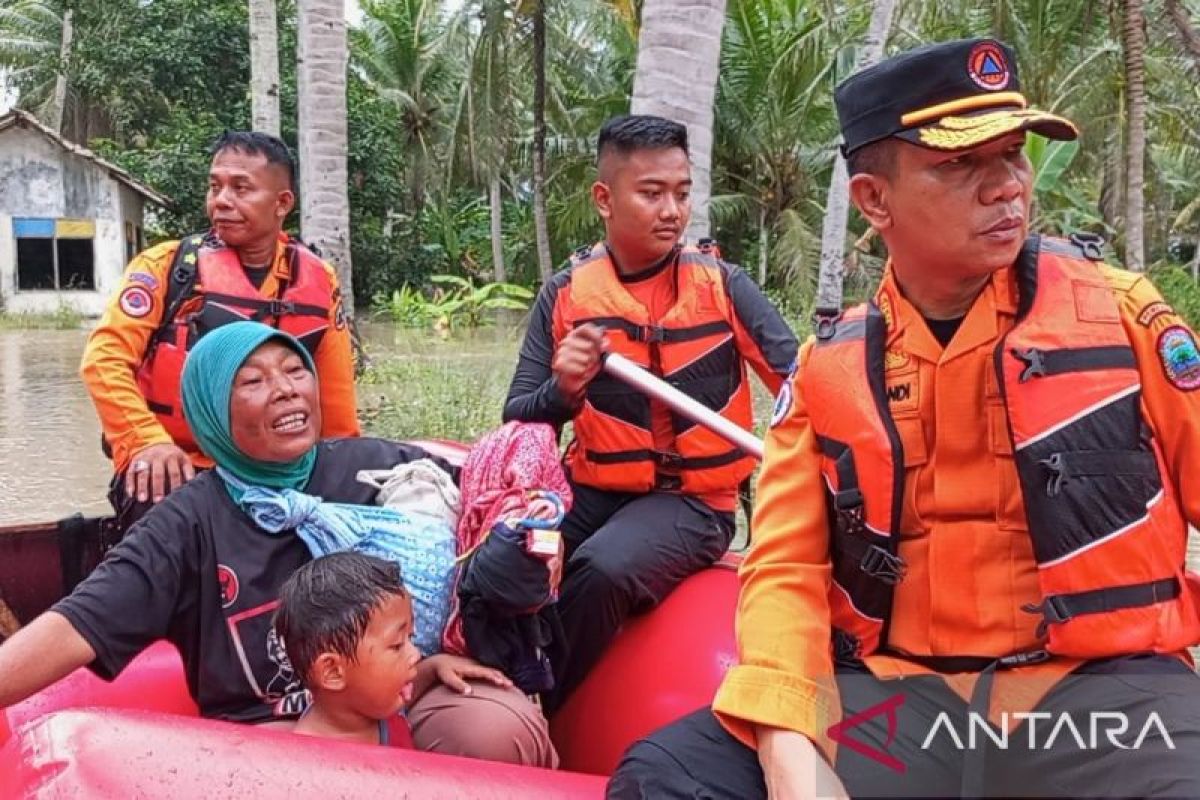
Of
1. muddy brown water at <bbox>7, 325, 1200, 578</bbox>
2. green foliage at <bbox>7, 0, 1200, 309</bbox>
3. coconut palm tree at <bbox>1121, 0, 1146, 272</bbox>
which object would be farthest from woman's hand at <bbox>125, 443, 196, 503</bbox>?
green foliage at <bbox>7, 0, 1200, 309</bbox>

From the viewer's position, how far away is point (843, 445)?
68.6 inches

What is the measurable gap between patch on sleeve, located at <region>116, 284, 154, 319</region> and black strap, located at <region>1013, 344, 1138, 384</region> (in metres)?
2.49

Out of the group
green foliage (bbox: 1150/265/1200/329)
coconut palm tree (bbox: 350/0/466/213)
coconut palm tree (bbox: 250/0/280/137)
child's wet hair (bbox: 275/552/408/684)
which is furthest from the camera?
coconut palm tree (bbox: 350/0/466/213)

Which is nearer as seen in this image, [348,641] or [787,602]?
[787,602]

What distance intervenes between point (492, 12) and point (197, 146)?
20.6 feet

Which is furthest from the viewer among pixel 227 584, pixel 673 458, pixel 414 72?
pixel 414 72

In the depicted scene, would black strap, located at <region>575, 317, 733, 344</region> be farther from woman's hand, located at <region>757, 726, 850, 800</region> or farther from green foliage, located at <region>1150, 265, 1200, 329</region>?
green foliage, located at <region>1150, 265, 1200, 329</region>

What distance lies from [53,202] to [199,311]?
19.4 metres

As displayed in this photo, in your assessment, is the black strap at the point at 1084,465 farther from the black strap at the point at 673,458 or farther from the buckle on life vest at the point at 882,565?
the black strap at the point at 673,458

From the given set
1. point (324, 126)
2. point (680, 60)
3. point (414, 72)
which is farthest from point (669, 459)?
point (414, 72)

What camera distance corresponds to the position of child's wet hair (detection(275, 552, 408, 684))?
6.56 ft

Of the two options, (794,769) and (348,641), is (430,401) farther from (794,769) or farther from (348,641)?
(794,769)

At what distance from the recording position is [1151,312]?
166 centimetres

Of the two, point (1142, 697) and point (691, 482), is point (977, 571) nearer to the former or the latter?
point (1142, 697)
